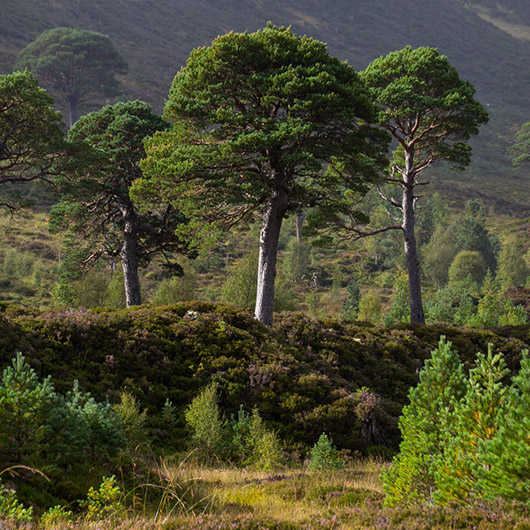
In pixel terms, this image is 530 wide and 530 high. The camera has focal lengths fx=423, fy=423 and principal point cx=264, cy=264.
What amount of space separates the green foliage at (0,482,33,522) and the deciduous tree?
33.2ft

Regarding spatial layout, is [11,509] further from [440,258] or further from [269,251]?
[440,258]

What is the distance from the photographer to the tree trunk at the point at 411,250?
19109mm

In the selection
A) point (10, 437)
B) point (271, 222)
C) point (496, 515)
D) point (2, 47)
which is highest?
point (2, 47)

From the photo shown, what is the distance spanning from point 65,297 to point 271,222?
1581 centimetres

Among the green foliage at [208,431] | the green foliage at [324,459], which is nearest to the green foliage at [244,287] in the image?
the green foliage at [208,431]

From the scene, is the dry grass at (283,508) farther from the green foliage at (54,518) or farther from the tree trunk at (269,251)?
the tree trunk at (269,251)

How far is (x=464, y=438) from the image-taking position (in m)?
4.13

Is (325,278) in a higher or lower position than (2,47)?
lower

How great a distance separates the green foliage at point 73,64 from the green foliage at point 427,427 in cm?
8147

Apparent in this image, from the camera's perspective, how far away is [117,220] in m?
21.9

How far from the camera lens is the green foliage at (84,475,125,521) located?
4.26 meters

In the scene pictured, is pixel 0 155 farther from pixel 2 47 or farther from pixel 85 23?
pixel 85 23

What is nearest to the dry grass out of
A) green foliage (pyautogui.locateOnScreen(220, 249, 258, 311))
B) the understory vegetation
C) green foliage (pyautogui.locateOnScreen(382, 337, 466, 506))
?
the understory vegetation

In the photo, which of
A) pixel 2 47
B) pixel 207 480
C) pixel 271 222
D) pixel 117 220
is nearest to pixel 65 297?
pixel 117 220
